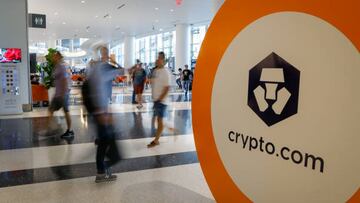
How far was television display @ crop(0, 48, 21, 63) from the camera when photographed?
28.7 ft

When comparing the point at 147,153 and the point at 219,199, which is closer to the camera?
the point at 219,199

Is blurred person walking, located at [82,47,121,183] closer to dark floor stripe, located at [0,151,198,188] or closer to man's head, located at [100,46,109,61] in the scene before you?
man's head, located at [100,46,109,61]

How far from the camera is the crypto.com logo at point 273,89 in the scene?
146 cm

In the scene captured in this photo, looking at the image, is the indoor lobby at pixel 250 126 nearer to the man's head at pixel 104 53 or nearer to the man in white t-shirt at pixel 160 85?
the man's head at pixel 104 53

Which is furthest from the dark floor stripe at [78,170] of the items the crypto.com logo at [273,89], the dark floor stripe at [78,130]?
the crypto.com logo at [273,89]

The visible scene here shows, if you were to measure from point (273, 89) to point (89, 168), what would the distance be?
3.29 m

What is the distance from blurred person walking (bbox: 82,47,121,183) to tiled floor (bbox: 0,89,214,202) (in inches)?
7.3

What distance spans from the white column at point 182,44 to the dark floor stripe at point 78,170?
1630 cm

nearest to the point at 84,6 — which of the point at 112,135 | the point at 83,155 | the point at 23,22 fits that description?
the point at 23,22

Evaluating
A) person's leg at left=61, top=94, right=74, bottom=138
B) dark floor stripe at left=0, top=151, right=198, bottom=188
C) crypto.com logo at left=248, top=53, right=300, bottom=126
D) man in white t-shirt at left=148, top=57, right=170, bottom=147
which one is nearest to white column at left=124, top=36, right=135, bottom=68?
person's leg at left=61, top=94, right=74, bottom=138

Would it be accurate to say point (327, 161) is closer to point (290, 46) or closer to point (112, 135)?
point (290, 46)

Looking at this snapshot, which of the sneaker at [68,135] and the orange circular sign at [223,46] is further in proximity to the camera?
the sneaker at [68,135]

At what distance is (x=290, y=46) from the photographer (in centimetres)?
148

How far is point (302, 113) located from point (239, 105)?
1.41 ft
